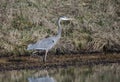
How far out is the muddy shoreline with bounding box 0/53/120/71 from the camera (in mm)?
21125

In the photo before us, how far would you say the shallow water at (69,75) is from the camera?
18938 millimetres

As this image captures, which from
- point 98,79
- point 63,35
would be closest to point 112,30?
point 63,35

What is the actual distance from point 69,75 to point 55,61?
79.0 inches

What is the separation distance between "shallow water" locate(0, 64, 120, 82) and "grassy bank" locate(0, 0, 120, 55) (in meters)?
2.09

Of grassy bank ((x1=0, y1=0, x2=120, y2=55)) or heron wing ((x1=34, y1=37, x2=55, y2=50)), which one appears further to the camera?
grassy bank ((x1=0, y1=0, x2=120, y2=55))

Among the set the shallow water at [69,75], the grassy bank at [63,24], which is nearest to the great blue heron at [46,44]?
the grassy bank at [63,24]

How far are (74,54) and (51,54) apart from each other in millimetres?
739

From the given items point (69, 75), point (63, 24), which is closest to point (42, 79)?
point (69, 75)

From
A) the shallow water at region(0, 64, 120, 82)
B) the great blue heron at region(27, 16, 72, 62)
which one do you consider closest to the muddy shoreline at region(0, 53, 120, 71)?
the great blue heron at region(27, 16, 72, 62)

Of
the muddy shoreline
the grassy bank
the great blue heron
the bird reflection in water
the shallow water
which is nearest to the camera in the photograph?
the bird reflection in water

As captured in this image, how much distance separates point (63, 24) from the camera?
81.6 feet

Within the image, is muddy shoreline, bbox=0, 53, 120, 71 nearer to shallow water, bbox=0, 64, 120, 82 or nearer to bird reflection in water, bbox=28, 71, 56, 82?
shallow water, bbox=0, 64, 120, 82

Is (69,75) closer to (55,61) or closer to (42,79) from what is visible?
(42,79)

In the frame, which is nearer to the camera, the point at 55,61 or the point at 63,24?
the point at 55,61
